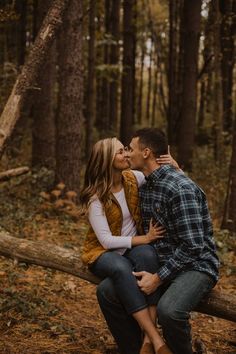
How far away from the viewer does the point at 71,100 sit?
1053 centimetres

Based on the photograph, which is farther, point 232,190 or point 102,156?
point 232,190

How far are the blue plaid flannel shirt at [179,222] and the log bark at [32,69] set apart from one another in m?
2.88

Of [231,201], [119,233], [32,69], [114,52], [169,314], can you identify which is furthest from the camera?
[114,52]

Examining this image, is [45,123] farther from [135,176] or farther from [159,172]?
[159,172]

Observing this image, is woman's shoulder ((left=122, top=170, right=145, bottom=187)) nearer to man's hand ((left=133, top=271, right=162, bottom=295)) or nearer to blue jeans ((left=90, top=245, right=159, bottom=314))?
blue jeans ((left=90, top=245, right=159, bottom=314))

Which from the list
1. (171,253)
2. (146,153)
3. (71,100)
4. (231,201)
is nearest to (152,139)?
(146,153)

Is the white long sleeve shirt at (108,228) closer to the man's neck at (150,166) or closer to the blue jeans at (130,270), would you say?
the blue jeans at (130,270)

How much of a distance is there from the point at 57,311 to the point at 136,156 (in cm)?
252

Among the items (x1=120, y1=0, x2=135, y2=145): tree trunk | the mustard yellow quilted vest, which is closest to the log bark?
the mustard yellow quilted vest

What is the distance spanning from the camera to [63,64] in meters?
10.5

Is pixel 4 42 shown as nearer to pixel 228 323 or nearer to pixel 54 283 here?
pixel 54 283

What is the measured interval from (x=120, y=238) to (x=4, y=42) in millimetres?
18087

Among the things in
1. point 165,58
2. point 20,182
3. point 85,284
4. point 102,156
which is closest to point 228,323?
point 85,284

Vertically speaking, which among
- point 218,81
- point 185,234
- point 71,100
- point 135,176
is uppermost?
point 218,81
